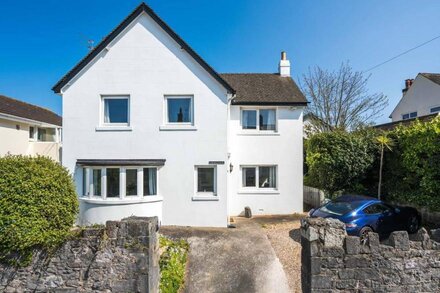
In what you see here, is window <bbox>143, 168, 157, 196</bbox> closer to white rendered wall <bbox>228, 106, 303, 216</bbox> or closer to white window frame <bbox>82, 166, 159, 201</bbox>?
white window frame <bbox>82, 166, 159, 201</bbox>

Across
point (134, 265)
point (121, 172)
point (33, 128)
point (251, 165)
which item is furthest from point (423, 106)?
point (33, 128)

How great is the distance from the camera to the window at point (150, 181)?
11570 millimetres

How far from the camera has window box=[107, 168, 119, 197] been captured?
442 inches

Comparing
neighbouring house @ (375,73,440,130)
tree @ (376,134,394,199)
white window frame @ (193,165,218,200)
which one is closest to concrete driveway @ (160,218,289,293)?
white window frame @ (193,165,218,200)

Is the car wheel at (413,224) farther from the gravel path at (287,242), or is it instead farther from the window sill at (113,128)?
the window sill at (113,128)

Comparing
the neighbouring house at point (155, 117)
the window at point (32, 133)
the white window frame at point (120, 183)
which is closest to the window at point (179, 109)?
the neighbouring house at point (155, 117)

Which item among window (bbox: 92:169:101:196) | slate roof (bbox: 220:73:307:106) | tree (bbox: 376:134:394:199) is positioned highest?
slate roof (bbox: 220:73:307:106)

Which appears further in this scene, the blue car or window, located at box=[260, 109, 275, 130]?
Result: window, located at box=[260, 109, 275, 130]

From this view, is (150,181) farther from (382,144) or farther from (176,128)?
(382,144)

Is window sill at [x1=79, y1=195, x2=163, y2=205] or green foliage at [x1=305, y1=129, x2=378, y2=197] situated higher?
green foliage at [x1=305, y1=129, x2=378, y2=197]

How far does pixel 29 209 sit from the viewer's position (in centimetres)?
546

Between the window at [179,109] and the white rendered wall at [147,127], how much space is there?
353mm

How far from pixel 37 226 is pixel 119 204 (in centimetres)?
574

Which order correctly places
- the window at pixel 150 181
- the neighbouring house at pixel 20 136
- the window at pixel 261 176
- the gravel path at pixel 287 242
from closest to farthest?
1. the gravel path at pixel 287 242
2. the window at pixel 150 181
3. the window at pixel 261 176
4. the neighbouring house at pixel 20 136
